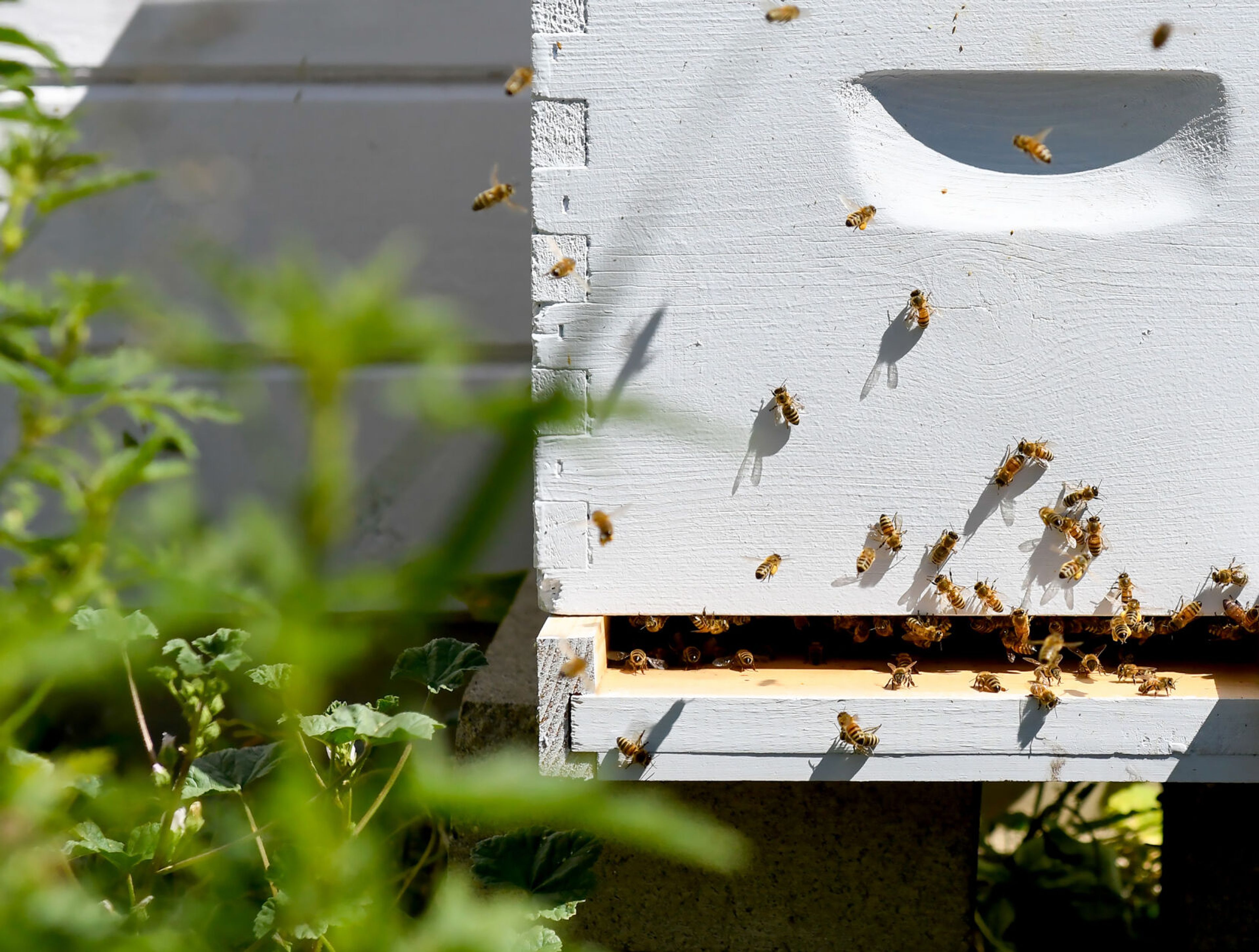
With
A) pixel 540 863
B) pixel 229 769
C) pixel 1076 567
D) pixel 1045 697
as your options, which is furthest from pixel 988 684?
pixel 229 769

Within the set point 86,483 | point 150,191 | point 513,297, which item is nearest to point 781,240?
point 86,483

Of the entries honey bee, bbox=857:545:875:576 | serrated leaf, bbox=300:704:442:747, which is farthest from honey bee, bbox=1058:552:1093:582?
serrated leaf, bbox=300:704:442:747

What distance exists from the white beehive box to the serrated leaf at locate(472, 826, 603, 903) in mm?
84

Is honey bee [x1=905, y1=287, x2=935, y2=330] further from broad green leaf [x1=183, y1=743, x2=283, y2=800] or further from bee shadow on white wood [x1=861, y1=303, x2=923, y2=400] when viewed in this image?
broad green leaf [x1=183, y1=743, x2=283, y2=800]

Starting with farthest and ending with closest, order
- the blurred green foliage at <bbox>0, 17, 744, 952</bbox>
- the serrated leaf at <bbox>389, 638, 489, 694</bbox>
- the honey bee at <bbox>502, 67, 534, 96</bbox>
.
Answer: the honey bee at <bbox>502, 67, 534, 96</bbox> → the serrated leaf at <bbox>389, 638, 489, 694</bbox> → the blurred green foliage at <bbox>0, 17, 744, 952</bbox>

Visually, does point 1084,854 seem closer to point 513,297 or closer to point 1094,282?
point 1094,282

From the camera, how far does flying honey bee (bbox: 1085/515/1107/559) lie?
105 centimetres

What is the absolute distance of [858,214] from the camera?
3.29 ft

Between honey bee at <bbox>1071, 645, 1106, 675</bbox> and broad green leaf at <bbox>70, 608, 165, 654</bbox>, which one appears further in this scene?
honey bee at <bbox>1071, 645, 1106, 675</bbox>

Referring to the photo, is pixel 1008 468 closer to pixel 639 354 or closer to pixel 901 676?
pixel 901 676

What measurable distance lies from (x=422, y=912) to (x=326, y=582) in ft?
5.03

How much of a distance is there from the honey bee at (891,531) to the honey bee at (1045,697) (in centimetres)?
21

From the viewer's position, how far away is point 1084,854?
180 cm

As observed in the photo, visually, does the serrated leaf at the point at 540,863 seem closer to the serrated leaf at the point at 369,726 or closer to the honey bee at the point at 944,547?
the serrated leaf at the point at 369,726
